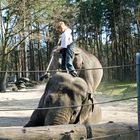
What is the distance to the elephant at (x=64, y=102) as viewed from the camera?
7.42 meters

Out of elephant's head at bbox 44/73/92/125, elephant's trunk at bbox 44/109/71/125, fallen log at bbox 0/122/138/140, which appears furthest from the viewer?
elephant's head at bbox 44/73/92/125

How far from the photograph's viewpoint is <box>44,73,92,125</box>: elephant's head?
736 centimetres

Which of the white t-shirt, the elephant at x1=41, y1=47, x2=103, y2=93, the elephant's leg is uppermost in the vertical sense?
the white t-shirt

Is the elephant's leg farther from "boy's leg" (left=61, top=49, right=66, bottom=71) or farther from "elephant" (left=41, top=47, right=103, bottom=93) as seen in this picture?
"elephant" (left=41, top=47, right=103, bottom=93)

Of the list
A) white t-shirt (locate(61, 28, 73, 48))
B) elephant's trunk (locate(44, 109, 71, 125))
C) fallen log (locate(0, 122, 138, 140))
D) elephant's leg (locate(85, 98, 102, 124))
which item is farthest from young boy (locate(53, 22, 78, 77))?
fallen log (locate(0, 122, 138, 140))

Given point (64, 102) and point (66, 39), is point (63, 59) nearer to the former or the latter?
point (66, 39)

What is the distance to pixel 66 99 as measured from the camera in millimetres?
8047

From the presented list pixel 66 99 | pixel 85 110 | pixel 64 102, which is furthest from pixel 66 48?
pixel 64 102

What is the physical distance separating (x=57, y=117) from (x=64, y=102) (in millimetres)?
733

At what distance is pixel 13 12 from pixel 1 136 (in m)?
32.2

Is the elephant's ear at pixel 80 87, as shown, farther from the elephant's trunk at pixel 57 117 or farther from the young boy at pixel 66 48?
the young boy at pixel 66 48

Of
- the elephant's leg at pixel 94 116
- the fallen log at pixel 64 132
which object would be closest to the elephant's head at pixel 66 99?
the elephant's leg at pixel 94 116

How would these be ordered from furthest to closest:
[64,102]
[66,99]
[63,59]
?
A: [63,59]
[66,99]
[64,102]

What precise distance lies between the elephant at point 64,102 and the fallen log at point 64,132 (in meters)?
1.71
